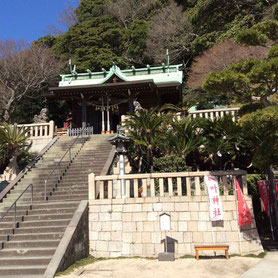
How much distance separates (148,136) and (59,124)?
2059 cm

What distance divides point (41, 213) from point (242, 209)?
21.4 ft

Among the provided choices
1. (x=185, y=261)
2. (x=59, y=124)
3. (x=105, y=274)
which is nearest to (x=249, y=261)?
(x=185, y=261)

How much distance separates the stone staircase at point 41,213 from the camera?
25.4 feet

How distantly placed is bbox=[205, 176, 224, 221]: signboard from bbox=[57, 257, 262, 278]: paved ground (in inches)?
48.0

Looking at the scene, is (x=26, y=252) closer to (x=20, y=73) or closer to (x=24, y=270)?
(x=24, y=270)

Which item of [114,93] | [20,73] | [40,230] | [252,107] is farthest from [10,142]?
[20,73]

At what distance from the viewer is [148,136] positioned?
12.8 meters

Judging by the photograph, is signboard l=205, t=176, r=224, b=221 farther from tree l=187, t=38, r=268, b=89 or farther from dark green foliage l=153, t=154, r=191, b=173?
tree l=187, t=38, r=268, b=89

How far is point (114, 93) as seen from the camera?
19984 mm

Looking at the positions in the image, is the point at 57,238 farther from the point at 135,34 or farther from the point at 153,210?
the point at 135,34

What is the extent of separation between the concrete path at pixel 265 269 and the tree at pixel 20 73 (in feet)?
81.0

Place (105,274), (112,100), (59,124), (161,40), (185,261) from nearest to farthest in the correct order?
(105,274), (185,261), (112,100), (59,124), (161,40)

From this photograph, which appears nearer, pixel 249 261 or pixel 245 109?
pixel 249 261

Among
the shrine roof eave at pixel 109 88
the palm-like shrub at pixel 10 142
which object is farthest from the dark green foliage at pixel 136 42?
the palm-like shrub at pixel 10 142
